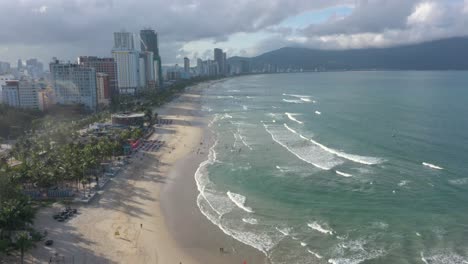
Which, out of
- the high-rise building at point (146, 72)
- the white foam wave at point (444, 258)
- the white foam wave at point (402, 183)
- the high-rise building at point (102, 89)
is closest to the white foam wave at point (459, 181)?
the white foam wave at point (402, 183)

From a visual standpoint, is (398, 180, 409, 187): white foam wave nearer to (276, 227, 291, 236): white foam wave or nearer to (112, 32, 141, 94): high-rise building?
(276, 227, 291, 236): white foam wave

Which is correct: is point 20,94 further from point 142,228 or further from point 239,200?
point 239,200

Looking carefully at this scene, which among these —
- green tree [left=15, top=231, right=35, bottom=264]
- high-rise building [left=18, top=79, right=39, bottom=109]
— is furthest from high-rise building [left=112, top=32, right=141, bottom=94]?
green tree [left=15, top=231, right=35, bottom=264]

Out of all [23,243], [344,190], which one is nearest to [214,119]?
[344,190]

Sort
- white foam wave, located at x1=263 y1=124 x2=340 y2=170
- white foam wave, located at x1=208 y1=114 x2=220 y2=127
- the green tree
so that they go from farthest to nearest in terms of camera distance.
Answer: white foam wave, located at x1=208 y1=114 x2=220 y2=127
white foam wave, located at x1=263 y1=124 x2=340 y2=170
the green tree

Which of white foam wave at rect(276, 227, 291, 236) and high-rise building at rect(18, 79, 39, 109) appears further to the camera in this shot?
high-rise building at rect(18, 79, 39, 109)

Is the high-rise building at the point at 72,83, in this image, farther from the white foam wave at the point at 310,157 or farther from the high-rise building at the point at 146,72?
the high-rise building at the point at 146,72

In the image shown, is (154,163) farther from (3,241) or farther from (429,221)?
(429,221)
